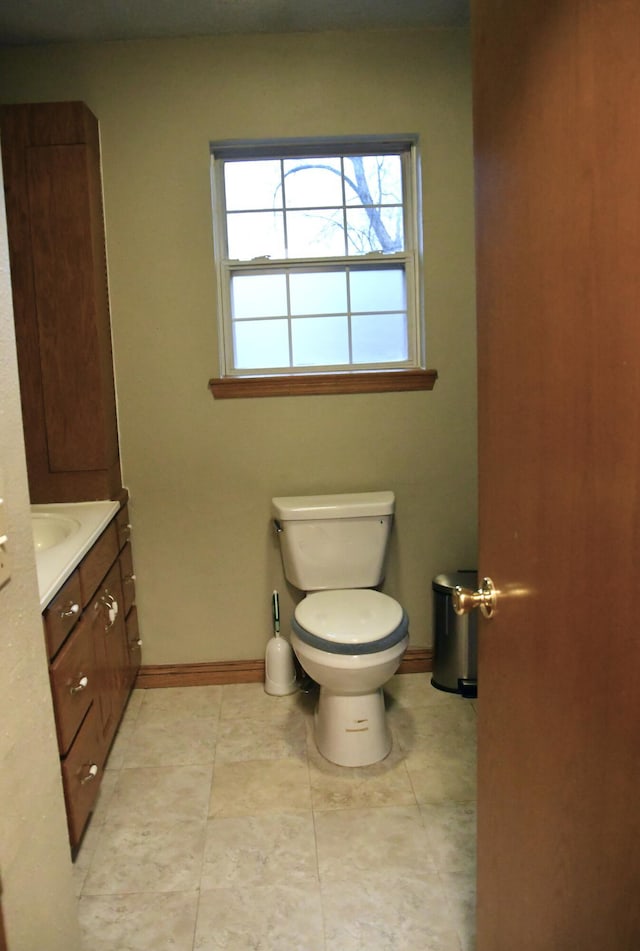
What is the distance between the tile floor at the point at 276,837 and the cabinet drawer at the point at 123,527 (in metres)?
0.66

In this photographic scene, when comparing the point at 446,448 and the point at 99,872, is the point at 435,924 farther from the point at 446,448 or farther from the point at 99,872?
the point at 446,448

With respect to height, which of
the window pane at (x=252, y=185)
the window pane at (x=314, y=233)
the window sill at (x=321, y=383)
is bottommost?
the window sill at (x=321, y=383)

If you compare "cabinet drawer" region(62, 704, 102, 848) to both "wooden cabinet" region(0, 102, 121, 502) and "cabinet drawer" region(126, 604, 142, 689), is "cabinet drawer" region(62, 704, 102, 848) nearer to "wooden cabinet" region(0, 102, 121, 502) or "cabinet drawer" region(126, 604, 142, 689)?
"cabinet drawer" region(126, 604, 142, 689)

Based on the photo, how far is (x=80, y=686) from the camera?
1940 mm

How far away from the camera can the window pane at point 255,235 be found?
281 centimetres

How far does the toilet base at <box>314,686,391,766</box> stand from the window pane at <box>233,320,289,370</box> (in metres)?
1.27

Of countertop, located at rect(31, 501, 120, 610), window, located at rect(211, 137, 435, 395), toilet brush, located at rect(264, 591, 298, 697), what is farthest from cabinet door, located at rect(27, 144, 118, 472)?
toilet brush, located at rect(264, 591, 298, 697)

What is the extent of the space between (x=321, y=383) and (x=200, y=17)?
4.25 feet

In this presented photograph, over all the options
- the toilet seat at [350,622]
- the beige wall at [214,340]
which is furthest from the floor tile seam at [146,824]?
the beige wall at [214,340]

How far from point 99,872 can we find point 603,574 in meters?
1.73

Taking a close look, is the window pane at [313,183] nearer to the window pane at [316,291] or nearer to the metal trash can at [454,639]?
the window pane at [316,291]

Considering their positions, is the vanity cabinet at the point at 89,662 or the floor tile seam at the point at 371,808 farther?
the floor tile seam at the point at 371,808

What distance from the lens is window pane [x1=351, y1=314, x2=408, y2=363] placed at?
113 inches

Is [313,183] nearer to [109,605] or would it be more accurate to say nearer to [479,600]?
[109,605]
